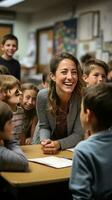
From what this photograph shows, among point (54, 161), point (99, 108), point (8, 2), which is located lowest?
point (54, 161)

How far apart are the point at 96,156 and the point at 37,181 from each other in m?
0.33

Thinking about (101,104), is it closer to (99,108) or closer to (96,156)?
(99,108)

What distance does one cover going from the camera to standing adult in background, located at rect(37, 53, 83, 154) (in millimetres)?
2465

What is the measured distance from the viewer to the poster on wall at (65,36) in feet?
20.3

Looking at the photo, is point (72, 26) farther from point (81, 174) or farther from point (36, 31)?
point (81, 174)

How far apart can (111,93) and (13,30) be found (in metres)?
6.66

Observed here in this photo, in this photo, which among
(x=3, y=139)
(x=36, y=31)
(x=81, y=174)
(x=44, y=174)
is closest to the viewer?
(x=81, y=174)

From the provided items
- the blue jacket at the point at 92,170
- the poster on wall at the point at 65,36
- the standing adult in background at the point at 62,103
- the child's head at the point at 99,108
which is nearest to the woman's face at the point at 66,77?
the standing adult in background at the point at 62,103

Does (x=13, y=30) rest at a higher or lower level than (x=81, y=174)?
higher

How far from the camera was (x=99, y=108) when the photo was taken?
1.44 m

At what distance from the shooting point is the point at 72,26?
6195 millimetres

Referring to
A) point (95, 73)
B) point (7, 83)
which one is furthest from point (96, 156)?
point (95, 73)

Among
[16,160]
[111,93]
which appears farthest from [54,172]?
[111,93]

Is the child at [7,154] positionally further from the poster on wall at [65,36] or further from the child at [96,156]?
the poster on wall at [65,36]
